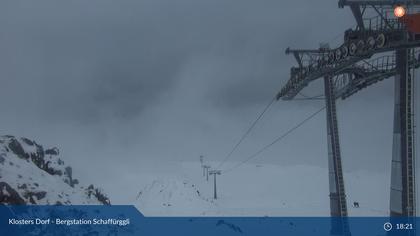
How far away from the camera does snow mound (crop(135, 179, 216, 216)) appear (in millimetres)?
21781

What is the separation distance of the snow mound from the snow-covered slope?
3214 millimetres

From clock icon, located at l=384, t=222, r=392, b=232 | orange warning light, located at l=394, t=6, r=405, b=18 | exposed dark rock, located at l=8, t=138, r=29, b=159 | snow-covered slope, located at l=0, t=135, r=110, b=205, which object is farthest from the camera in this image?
exposed dark rock, located at l=8, t=138, r=29, b=159

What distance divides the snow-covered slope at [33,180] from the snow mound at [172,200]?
3214mm

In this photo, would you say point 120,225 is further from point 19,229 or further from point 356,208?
point 356,208

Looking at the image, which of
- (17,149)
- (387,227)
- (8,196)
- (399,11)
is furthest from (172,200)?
(399,11)

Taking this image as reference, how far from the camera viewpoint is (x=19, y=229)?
12273mm

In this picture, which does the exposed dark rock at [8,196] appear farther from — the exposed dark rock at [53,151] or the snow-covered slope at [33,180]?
the exposed dark rock at [53,151]

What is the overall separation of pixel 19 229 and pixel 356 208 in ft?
86.1

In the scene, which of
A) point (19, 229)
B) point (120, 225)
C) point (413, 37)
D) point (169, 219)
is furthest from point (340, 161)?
point (19, 229)

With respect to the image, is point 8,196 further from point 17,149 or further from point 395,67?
point 395,67

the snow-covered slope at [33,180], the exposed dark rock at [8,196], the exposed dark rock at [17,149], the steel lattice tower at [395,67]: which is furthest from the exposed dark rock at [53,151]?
the steel lattice tower at [395,67]

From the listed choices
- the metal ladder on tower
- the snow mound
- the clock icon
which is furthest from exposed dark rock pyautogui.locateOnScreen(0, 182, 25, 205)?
the metal ladder on tower

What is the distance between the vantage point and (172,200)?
84.2 feet

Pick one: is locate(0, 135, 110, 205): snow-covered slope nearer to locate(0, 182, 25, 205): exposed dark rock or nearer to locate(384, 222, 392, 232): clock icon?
locate(0, 182, 25, 205): exposed dark rock
